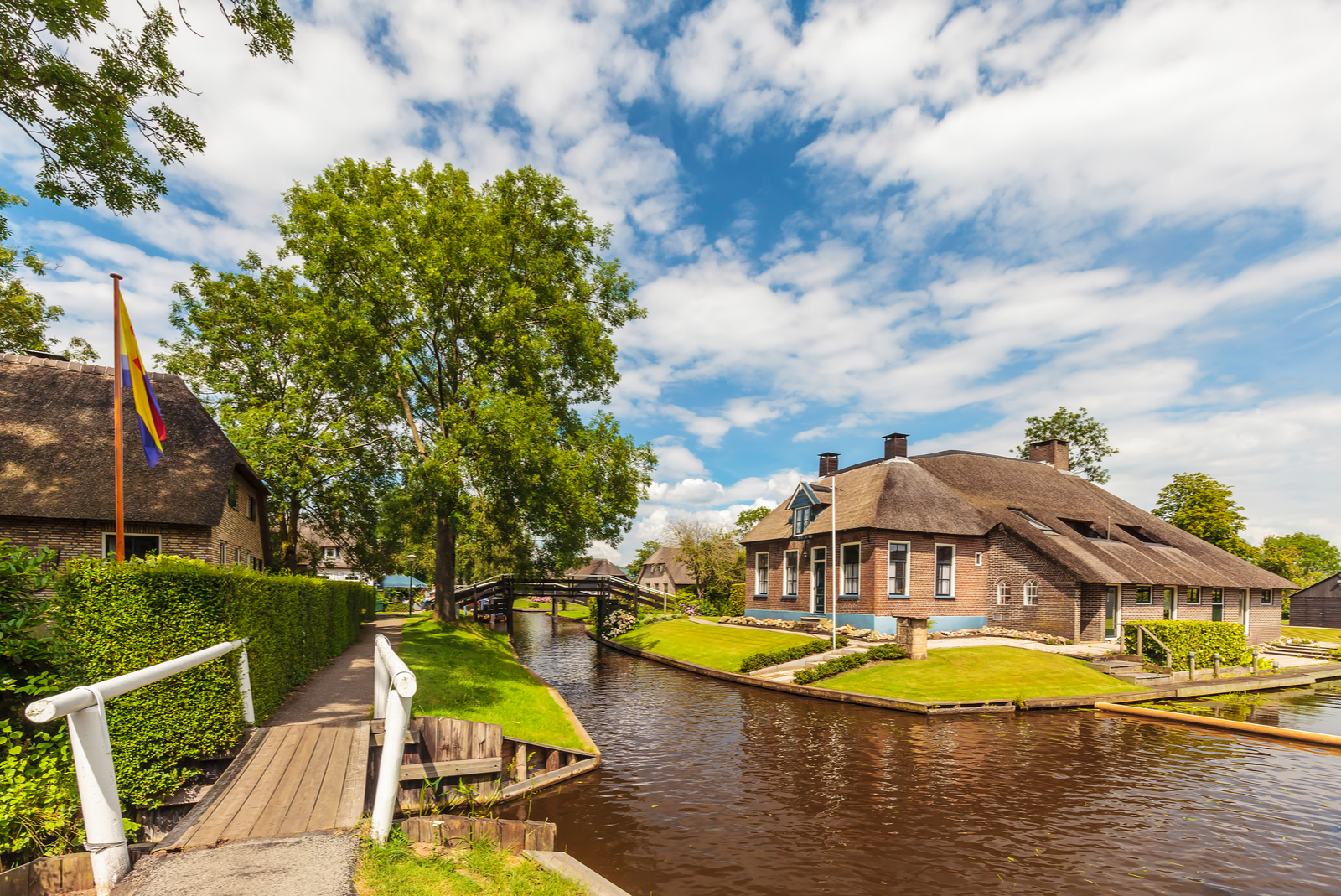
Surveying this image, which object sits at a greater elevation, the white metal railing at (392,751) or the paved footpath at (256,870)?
the white metal railing at (392,751)

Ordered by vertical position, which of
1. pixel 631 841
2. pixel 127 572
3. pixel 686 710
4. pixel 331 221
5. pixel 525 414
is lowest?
pixel 686 710

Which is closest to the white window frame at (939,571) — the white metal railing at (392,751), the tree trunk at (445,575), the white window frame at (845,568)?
the white window frame at (845,568)

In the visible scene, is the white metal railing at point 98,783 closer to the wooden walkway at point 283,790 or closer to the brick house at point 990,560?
the wooden walkway at point 283,790

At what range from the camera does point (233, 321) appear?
30453mm

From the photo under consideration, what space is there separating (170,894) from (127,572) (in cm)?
393

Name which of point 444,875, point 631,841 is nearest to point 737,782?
point 631,841

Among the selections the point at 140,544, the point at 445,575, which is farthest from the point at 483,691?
the point at 445,575

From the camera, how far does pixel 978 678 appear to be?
1988cm

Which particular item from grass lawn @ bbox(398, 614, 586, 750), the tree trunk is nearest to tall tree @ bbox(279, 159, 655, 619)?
the tree trunk

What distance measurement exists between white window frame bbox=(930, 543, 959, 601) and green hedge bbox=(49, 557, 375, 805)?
27946 mm

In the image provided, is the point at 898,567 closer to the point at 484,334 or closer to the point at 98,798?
the point at 484,334

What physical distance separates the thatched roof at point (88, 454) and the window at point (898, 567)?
26.2 metres

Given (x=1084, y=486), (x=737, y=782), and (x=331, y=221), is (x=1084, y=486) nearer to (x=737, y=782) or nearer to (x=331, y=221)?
(x=737, y=782)

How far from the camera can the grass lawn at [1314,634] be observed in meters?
37.0
